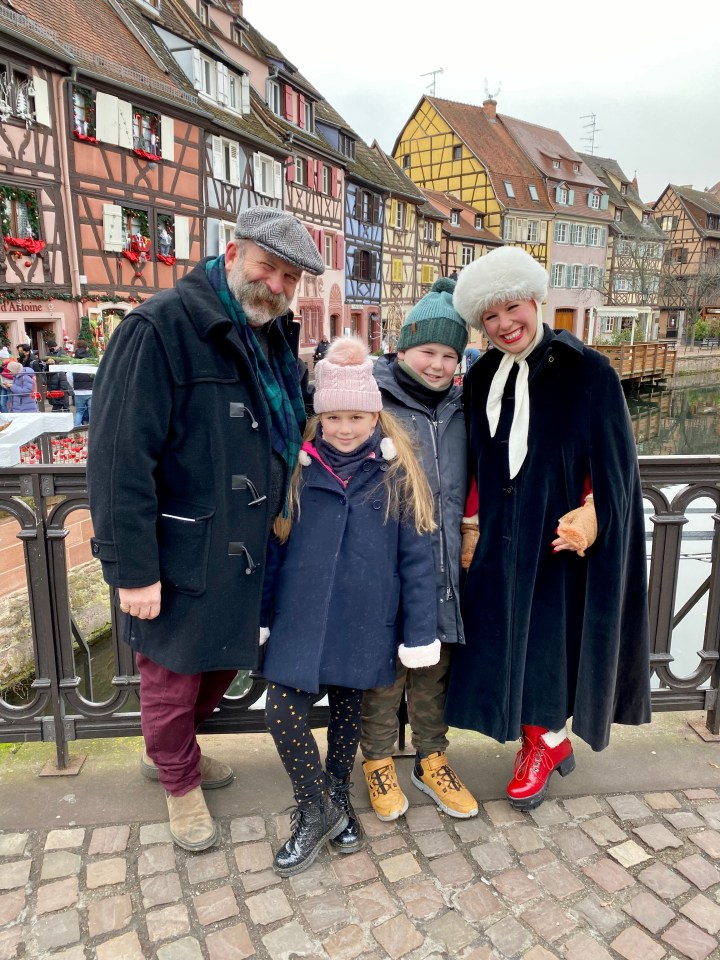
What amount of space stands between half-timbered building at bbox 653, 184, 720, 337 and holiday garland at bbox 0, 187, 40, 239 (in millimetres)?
42379

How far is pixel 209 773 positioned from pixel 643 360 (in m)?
31.5

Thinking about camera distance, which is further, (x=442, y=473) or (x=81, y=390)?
(x=81, y=390)

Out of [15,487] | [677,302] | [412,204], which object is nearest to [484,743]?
[15,487]

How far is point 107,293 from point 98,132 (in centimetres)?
331

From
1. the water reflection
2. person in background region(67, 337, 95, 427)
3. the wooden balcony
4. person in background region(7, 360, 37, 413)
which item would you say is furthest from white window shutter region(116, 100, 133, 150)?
the wooden balcony

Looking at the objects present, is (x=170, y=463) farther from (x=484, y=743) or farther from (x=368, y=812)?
(x=484, y=743)

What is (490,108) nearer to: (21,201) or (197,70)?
(197,70)

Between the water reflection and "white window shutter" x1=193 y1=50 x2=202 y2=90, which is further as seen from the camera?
the water reflection

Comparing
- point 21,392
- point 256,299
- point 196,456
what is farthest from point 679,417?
point 196,456

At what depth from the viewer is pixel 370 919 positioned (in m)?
1.93

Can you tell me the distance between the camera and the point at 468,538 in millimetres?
2359

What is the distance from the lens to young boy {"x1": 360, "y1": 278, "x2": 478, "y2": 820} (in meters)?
2.24

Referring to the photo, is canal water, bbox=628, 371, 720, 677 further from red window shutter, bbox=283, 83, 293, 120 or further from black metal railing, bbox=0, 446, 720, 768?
red window shutter, bbox=283, 83, 293, 120

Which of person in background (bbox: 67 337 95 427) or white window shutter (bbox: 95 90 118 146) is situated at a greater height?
white window shutter (bbox: 95 90 118 146)
